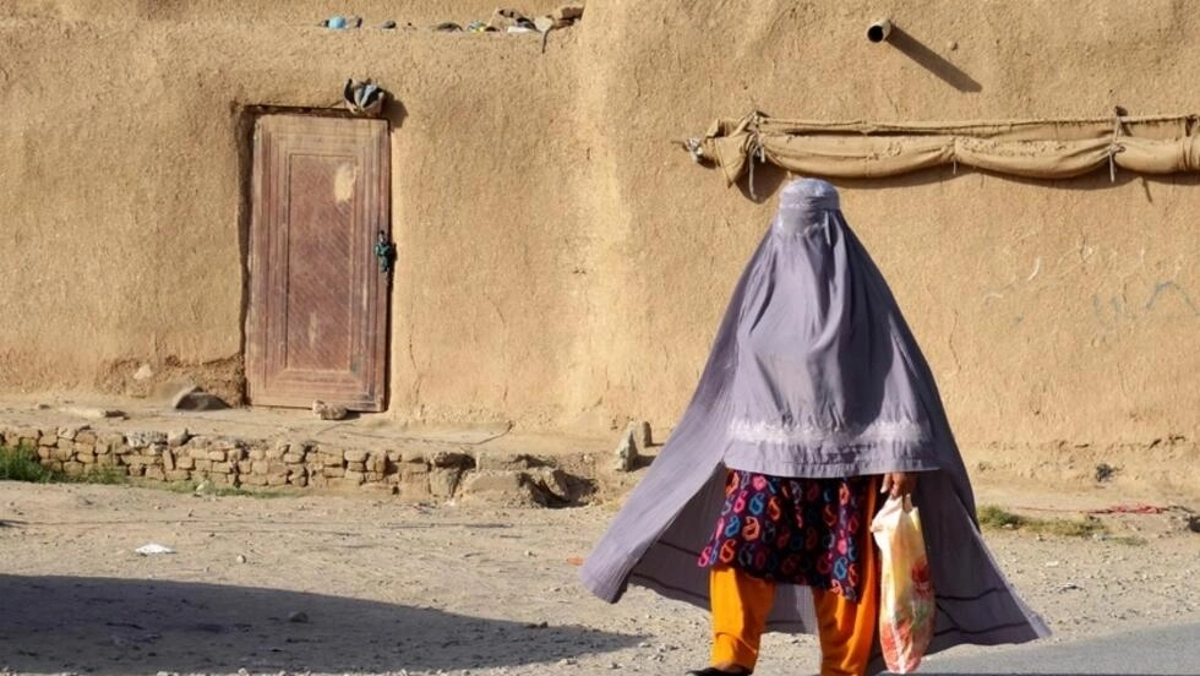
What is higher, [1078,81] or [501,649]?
[1078,81]

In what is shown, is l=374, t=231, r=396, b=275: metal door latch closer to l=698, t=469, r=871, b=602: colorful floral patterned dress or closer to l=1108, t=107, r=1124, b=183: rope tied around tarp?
l=1108, t=107, r=1124, b=183: rope tied around tarp

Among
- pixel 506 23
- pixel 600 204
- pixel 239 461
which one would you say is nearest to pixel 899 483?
pixel 239 461

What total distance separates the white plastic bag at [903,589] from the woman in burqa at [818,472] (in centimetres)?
9

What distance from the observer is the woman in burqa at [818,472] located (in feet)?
18.6

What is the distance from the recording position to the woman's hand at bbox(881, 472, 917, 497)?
5652 millimetres

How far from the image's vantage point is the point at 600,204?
12.2 m

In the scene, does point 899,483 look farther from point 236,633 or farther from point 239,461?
point 239,461

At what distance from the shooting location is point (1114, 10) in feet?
36.6

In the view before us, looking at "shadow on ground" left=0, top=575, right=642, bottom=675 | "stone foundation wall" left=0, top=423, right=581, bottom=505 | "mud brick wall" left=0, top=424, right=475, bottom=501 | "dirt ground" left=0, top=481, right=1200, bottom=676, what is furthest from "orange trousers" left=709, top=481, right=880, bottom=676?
"mud brick wall" left=0, top=424, right=475, bottom=501

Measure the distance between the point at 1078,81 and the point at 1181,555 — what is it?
2771 millimetres

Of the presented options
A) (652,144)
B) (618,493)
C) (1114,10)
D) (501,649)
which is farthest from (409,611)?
(1114,10)

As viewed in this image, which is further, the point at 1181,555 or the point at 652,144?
the point at 652,144

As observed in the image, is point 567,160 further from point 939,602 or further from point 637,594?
point 939,602

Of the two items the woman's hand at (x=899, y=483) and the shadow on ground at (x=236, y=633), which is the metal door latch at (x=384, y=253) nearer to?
the shadow on ground at (x=236, y=633)
